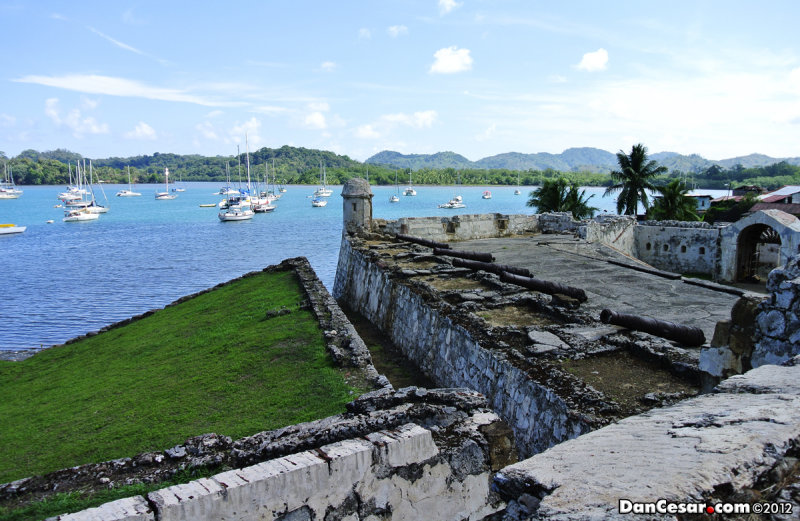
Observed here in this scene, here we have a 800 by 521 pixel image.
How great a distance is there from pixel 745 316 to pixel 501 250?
1459 cm

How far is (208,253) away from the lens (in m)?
48.4

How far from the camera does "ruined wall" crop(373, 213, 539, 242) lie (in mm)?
23016

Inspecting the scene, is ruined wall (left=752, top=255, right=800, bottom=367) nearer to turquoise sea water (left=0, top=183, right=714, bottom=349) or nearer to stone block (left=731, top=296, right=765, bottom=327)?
stone block (left=731, top=296, right=765, bottom=327)

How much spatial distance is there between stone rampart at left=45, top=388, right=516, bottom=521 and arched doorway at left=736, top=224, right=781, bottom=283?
67.4ft

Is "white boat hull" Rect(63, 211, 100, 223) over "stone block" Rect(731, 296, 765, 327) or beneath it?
beneath

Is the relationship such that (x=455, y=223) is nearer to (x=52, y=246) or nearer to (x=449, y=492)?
(x=449, y=492)

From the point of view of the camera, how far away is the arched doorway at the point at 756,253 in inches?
843

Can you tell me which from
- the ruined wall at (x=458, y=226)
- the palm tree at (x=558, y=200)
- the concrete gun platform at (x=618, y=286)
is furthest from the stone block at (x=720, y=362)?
the palm tree at (x=558, y=200)

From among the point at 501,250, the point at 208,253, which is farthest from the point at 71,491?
the point at 208,253

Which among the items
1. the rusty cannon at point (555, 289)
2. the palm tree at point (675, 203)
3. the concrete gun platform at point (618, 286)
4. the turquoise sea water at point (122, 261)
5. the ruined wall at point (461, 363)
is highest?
the palm tree at point (675, 203)

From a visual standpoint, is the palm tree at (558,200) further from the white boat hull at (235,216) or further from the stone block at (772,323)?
the white boat hull at (235,216)

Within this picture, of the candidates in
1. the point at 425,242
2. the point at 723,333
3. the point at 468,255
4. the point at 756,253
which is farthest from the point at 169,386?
A: the point at 756,253

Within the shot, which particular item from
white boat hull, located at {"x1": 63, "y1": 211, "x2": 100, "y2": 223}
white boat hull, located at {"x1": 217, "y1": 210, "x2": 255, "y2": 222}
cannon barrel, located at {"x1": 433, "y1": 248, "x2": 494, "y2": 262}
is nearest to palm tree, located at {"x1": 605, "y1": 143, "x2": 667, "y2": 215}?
cannon barrel, located at {"x1": 433, "y1": 248, "x2": 494, "y2": 262}

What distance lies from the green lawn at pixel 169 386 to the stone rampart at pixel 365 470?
86.4 inches
